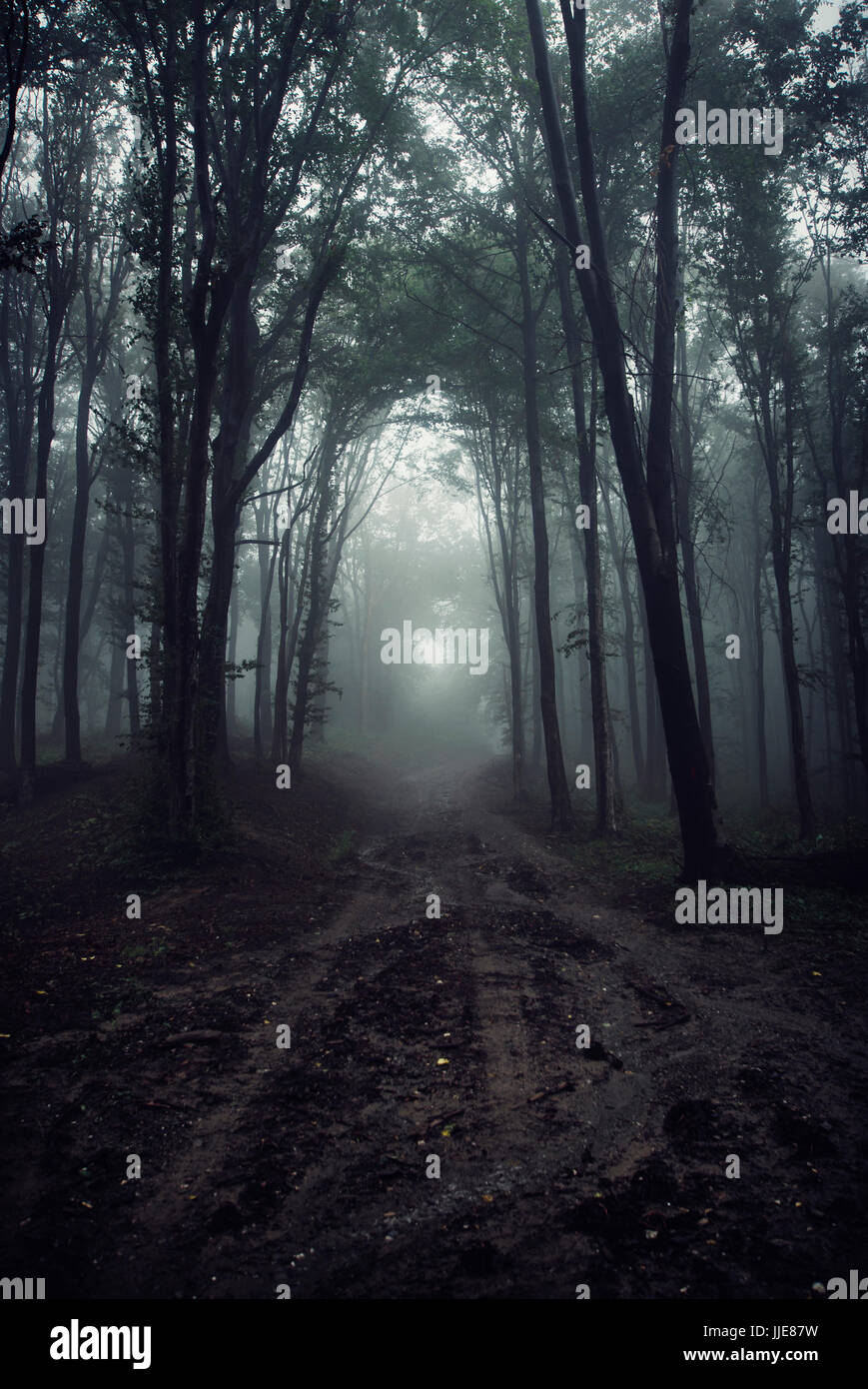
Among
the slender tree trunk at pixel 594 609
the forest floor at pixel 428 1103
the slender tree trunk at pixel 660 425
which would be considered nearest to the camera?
the forest floor at pixel 428 1103

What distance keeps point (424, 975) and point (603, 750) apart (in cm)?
852

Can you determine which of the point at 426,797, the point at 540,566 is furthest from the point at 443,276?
the point at 426,797

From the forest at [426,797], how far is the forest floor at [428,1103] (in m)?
0.03

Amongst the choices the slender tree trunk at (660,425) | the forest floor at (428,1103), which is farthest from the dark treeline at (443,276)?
the forest floor at (428,1103)

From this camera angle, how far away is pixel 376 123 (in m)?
13.4

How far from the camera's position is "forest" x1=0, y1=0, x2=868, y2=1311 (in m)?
3.32

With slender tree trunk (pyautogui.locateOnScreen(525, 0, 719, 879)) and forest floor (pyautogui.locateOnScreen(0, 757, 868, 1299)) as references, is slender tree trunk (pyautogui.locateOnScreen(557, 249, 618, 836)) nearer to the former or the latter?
slender tree trunk (pyautogui.locateOnScreen(525, 0, 719, 879))

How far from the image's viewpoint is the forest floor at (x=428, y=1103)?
293 cm

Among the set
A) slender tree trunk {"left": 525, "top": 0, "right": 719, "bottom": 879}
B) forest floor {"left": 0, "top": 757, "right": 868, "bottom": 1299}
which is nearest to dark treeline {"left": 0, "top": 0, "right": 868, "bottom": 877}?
slender tree trunk {"left": 525, "top": 0, "right": 719, "bottom": 879}

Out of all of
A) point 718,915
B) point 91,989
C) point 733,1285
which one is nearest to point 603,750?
point 718,915

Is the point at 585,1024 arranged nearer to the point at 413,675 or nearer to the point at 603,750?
the point at 603,750

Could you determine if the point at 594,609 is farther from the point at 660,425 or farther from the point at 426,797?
the point at 426,797

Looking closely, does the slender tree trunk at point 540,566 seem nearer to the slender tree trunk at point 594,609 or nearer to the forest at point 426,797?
the forest at point 426,797

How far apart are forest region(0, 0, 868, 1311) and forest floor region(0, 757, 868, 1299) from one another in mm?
30
